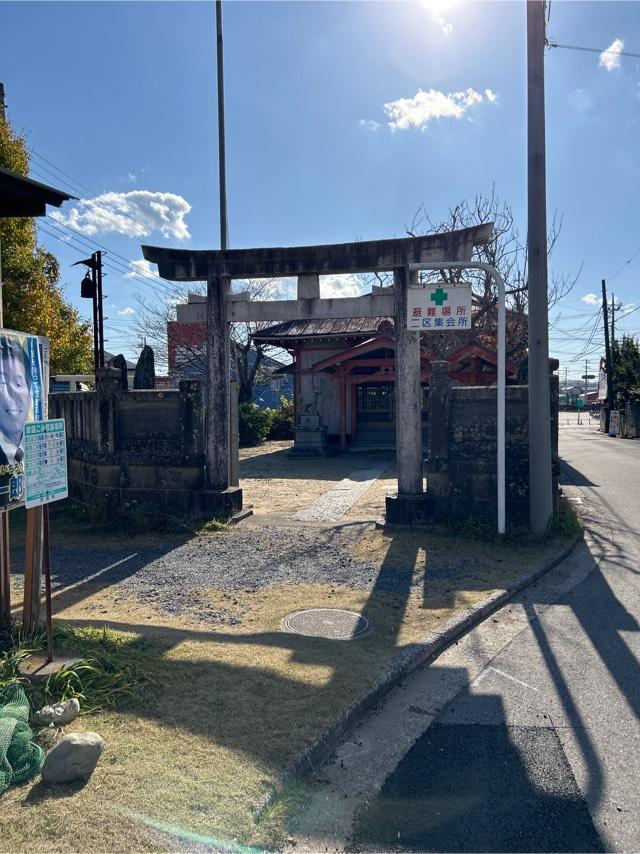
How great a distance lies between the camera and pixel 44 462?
3.84m

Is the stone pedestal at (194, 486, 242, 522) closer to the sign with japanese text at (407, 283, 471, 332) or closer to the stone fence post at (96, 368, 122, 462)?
the stone fence post at (96, 368, 122, 462)

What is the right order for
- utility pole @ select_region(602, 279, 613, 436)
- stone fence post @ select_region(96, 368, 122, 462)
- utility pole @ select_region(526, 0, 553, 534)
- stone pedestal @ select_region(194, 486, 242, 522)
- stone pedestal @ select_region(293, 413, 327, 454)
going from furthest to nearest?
utility pole @ select_region(602, 279, 613, 436)
stone pedestal @ select_region(293, 413, 327, 454)
stone fence post @ select_region(96, 368, 122, 462)
stone pedestal @ select_region(194, 486, 242, 522)
utility pole @ select_region(526, 0, 553, 534)

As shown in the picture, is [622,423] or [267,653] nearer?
[267,653]

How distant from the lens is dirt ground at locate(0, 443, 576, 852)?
2.57 m

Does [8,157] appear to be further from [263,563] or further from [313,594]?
[313,594]

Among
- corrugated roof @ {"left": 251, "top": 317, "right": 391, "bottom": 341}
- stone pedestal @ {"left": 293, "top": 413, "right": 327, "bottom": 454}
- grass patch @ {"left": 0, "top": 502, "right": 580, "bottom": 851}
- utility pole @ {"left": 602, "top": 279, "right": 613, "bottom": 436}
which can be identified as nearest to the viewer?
grass patch @ {"left": 0, "top": 502, "right": 580, "bottom": 851}

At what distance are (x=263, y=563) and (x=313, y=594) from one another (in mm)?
1278

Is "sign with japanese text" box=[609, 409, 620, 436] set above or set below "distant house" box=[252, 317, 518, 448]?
below

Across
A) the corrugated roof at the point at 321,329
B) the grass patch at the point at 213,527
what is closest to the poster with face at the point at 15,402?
the grass patch at the point at 213,527

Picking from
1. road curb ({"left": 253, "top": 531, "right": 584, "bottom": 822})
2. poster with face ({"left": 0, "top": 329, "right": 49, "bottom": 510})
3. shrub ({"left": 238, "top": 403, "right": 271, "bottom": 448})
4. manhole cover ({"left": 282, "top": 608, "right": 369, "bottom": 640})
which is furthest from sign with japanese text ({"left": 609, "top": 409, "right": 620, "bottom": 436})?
poster with face ({"left": 0, "top": 329, "right": 49, "bottom": 510})

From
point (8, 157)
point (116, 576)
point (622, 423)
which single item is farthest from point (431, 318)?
point (622, 423)

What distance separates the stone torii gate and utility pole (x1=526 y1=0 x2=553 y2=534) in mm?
706

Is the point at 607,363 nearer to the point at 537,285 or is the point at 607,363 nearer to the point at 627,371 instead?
the point at 627,371

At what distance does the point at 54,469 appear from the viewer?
3.94m
